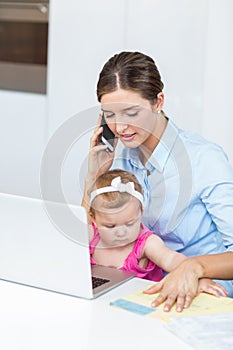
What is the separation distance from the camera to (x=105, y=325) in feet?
4.54

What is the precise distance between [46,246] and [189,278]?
0.33 m

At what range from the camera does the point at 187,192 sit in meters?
1.95

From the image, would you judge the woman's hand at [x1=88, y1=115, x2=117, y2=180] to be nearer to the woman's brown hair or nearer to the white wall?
the woman's brown hair

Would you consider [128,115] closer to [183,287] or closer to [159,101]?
[159,101]

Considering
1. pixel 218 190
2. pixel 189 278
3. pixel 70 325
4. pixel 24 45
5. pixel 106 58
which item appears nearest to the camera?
pixel 70 325

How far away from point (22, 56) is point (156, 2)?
0.87 meters

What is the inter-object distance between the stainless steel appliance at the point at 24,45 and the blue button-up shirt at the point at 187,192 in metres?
1.59

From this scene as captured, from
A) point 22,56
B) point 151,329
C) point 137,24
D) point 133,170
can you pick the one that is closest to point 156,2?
point 137,24

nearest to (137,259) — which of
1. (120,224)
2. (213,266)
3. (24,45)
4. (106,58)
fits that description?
(120,224)

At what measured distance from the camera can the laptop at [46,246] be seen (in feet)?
4.67

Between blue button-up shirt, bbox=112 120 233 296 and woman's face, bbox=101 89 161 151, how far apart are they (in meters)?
0.10

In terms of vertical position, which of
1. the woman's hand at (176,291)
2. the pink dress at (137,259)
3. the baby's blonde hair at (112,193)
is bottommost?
the pink dress at (137,259)

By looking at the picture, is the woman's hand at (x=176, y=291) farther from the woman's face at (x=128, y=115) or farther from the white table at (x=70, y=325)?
the woman's face at (x=128, y=115)

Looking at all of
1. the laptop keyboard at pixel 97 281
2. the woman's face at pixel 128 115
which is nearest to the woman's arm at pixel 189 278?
the laptop keyboard at pixel 97 281
